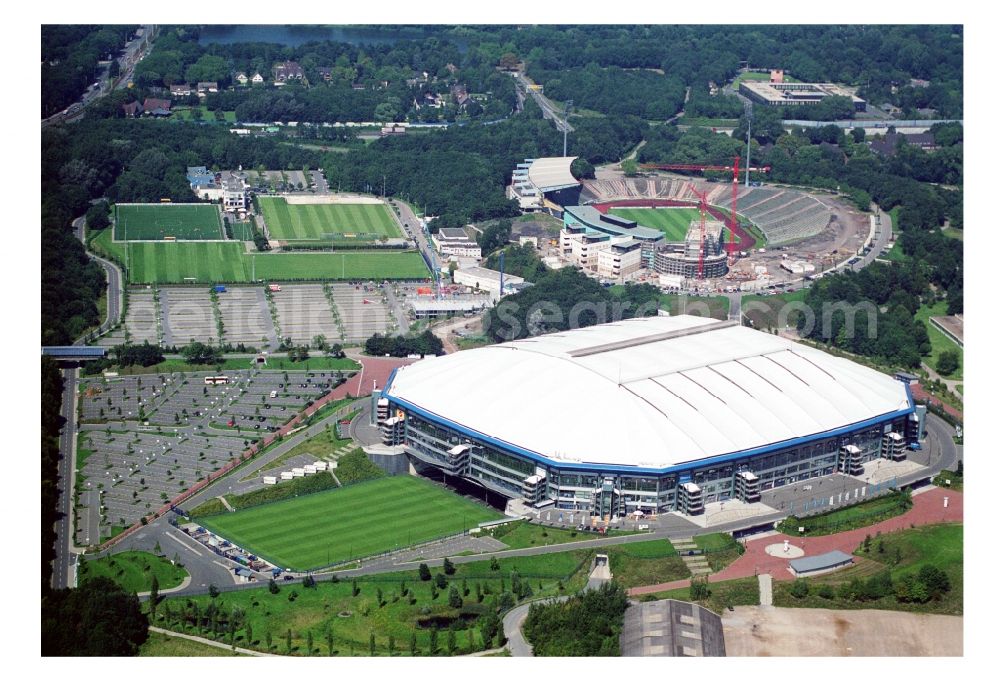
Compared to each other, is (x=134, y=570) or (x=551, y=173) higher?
(x=551, y=173)

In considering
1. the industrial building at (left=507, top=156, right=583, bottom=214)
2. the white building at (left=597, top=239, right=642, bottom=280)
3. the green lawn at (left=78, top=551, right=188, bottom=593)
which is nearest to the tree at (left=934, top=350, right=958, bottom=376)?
the white building at (left=597, top=239, right=642, bottom=280)


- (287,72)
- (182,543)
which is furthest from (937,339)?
(287,72)

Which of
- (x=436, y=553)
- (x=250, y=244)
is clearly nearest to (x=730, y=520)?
(x=436, y=553)

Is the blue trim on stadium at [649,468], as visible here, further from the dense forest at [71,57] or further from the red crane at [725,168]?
the dense forest at [71,57]

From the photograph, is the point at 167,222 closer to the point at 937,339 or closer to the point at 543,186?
the point at 543,186

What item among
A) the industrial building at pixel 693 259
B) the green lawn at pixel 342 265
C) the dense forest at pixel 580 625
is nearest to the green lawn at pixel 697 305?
the industrial building at pixel 693 259

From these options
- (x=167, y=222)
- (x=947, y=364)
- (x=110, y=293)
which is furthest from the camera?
(x=167, y=222)

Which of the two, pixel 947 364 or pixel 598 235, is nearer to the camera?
pixel 947 364
